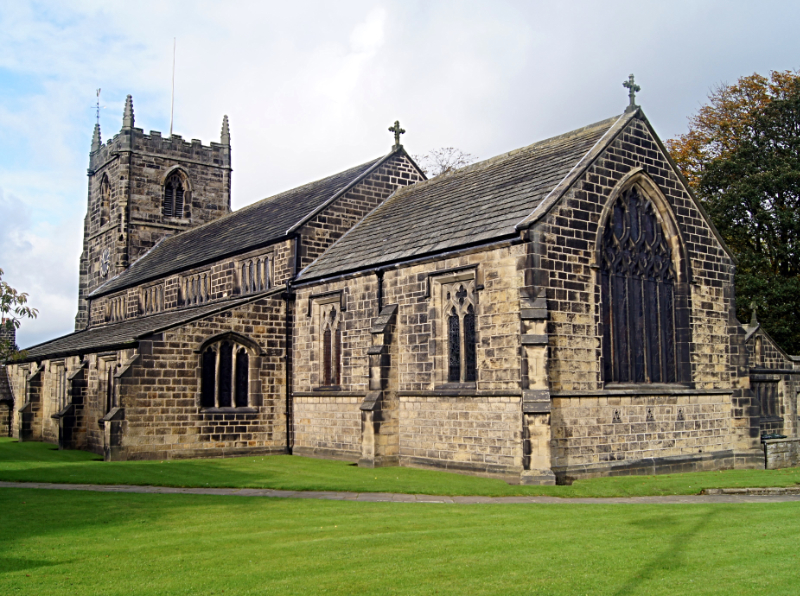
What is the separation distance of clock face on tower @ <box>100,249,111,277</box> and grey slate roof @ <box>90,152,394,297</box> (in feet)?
11.2

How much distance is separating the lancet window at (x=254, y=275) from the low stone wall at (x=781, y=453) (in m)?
17.4

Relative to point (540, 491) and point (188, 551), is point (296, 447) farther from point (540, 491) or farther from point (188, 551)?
point (188, 551)

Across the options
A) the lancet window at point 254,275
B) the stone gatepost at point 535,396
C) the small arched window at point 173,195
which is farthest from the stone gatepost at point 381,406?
the small arched window at point 173,195

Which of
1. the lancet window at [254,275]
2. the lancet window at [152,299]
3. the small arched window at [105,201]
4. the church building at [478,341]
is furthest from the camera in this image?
the small arched window at [105,201]

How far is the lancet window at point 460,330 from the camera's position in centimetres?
2006

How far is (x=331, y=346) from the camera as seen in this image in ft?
83.5

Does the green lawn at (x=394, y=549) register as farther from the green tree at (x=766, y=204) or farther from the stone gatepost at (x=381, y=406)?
the green tree at (x=766, y=204)

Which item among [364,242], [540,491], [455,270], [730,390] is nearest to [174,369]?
[364,242]

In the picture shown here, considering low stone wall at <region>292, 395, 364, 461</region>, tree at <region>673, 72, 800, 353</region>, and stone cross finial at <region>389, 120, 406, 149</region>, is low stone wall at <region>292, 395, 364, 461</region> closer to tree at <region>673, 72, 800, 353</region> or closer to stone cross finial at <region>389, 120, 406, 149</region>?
stone cross finial at <region>389, 120, 406, 149</region>

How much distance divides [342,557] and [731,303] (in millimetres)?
17025

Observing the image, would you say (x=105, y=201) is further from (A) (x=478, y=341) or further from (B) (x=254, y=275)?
(A) (x=478, y=341)

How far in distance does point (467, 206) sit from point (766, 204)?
20882mm

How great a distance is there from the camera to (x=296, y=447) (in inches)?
1044

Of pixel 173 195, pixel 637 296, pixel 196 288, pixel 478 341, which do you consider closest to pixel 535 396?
pixel 478 341
